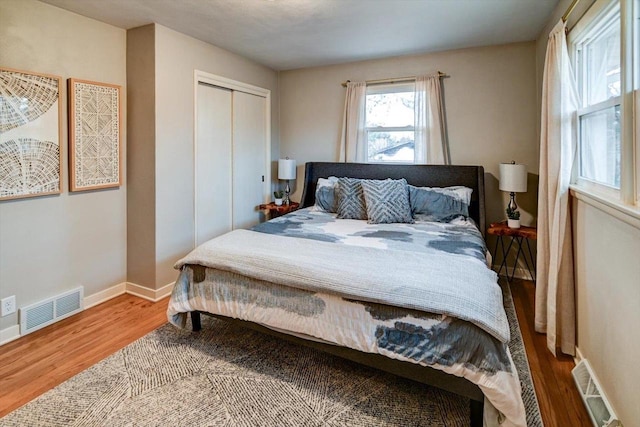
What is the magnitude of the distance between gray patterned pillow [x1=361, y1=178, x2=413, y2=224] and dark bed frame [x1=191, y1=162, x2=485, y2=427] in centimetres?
49

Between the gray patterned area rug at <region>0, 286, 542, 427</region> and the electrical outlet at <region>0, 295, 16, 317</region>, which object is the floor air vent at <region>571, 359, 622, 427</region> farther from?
the electrical outlet at <region>0, 295, 16, 317</region>

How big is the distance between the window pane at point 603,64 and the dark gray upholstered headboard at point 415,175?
4.52 ft

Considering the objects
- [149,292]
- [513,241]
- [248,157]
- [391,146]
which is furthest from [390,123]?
[149,292]

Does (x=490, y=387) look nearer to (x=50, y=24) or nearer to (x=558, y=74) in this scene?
(x=558, y=74)

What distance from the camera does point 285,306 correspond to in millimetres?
1943

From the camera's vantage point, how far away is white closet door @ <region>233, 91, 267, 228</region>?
161 inches

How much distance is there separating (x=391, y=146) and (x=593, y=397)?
119 inches

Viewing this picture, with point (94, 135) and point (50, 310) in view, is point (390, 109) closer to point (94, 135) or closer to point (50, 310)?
point (94, 135)

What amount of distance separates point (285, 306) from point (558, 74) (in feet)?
7.61

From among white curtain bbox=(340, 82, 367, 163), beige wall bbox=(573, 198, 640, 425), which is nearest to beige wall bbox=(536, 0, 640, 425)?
beige wall bbox=(573, 198, 640, 425)

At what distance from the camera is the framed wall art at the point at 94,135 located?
2760 mm

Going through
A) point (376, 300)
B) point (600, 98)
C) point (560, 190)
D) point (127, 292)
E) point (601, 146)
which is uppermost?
point (600, 98)

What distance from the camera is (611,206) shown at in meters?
1.57

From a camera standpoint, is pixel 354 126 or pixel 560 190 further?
pixel 354 126
